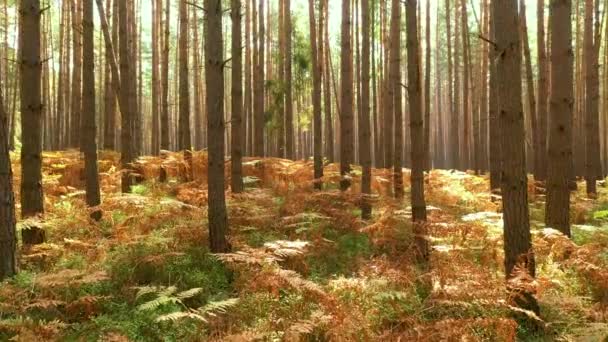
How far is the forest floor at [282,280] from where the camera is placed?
4559 mm

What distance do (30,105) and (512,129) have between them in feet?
18.5

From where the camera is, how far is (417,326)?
4.30 metres

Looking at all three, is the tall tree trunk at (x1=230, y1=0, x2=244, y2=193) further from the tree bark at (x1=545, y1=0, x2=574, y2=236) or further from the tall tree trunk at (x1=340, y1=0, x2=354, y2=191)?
the tree bark at (x1=545, y1=0, x2=574, y2=236)

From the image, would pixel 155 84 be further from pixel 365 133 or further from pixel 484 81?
pixel 484 81

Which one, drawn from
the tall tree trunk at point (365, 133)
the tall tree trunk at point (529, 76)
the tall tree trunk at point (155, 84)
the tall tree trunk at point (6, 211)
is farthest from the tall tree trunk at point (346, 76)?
the tall tree trunk at point (155, 84)

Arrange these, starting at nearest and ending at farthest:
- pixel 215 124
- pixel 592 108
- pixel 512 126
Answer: pixel 512 126 → pixel 215 124 → pixel 592 108

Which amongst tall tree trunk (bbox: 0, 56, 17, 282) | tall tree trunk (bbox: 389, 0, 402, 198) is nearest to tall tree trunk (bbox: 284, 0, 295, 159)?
tall tree trunk (bbox: 389, 0, 402, 198)

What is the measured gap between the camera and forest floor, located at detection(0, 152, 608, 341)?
4.56m

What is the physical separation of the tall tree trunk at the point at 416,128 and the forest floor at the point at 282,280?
0.74 ft

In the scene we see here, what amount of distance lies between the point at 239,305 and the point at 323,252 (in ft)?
7.09

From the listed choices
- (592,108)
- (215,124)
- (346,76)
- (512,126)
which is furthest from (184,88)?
(592,108)

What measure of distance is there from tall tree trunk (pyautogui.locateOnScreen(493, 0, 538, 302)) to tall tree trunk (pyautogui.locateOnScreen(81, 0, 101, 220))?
600cm

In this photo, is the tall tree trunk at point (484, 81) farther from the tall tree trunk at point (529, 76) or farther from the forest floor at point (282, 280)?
the forest floor at point (282, 280)

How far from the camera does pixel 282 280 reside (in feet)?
17.7
